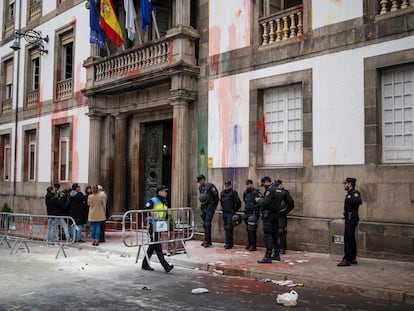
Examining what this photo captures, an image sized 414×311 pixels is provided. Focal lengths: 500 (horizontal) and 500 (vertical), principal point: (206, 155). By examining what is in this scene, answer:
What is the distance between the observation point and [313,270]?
966cm

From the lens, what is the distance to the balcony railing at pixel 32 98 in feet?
79.3

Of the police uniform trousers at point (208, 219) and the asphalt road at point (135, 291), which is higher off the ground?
the police uniform trousers at point (208, 219)

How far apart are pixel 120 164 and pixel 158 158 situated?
1.79 metres

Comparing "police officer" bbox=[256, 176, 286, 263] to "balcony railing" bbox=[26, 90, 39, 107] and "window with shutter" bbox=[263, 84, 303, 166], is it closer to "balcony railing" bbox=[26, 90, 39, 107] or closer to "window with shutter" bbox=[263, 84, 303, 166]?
"window with shutter" bbox=[263, 84, 303, 166]

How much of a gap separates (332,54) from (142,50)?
7032 mm

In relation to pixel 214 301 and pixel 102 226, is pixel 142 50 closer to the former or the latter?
pixel 102 226

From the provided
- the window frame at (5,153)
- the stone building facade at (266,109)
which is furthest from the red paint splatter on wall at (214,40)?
the window frame at (5,153)

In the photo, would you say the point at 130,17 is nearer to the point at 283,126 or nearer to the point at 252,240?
the point at 283,126

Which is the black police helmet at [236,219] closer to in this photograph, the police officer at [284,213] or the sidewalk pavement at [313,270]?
the sidewalk pavement at [313,270]

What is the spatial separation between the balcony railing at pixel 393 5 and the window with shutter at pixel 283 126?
2.84 m

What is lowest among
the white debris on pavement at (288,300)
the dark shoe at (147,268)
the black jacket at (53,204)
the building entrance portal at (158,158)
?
the dark shoe at (147,268)

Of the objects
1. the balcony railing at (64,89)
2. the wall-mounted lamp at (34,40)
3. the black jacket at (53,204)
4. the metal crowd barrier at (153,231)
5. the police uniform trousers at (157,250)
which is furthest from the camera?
the wall-mounted lamp at (34,40)

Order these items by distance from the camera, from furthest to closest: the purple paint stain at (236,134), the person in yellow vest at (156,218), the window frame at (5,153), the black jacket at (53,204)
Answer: the window frame at (5,153), the black jacket at (53,204), the purple paint stain at (236,134), the person in yellow vest at (156,218)

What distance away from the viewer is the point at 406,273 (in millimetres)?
9188
